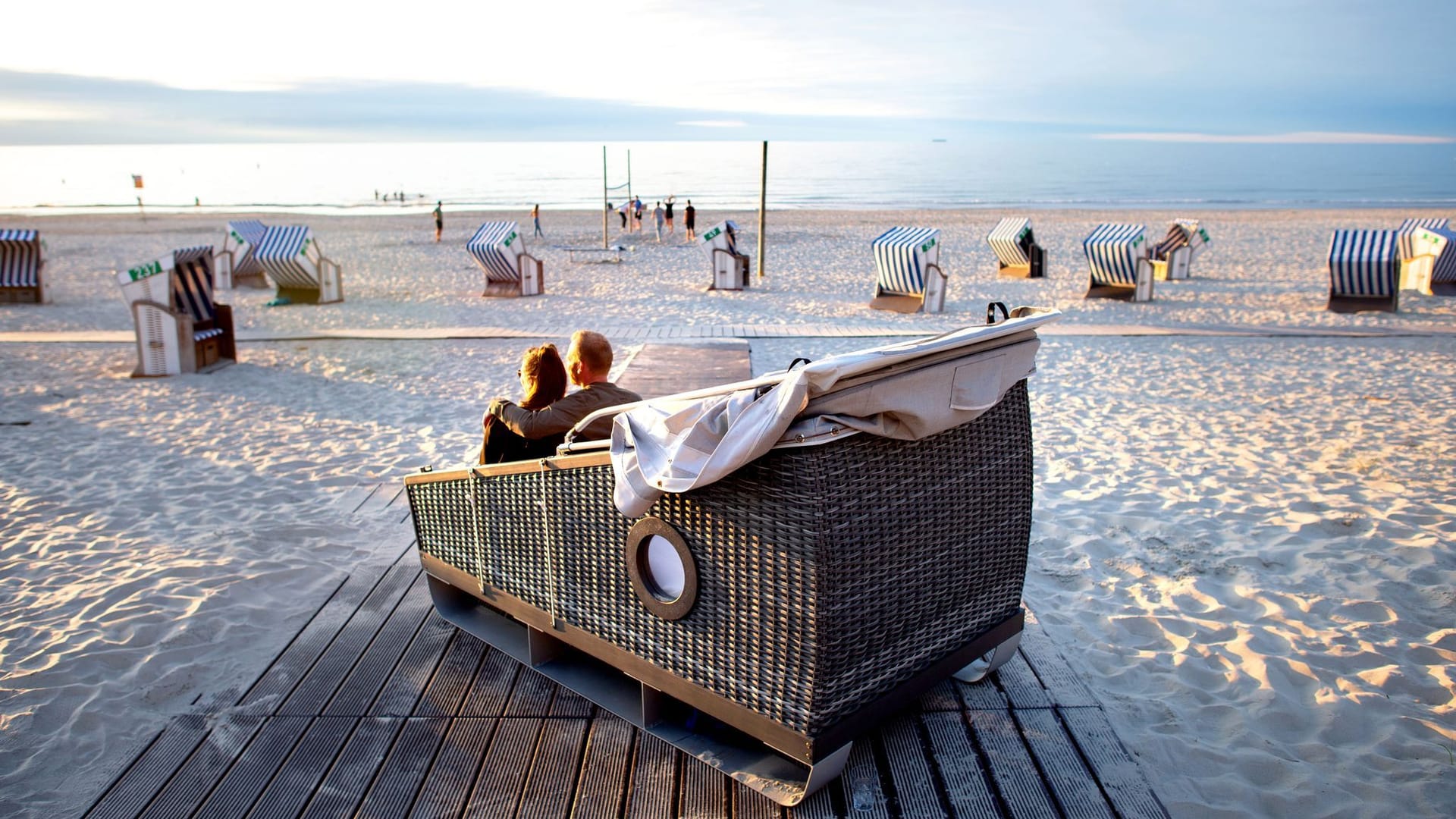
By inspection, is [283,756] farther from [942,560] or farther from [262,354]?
[262,354]

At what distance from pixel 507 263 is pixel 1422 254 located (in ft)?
42.7

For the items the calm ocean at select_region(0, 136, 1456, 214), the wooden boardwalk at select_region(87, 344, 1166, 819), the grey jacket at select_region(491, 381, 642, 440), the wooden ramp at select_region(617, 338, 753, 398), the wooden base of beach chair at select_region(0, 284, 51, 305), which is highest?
the calm ocean at select_region(0, 136, 1456, 214)

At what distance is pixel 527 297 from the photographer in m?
13.2

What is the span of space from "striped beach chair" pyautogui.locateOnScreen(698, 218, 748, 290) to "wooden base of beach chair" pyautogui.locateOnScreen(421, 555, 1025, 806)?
34.8 feet

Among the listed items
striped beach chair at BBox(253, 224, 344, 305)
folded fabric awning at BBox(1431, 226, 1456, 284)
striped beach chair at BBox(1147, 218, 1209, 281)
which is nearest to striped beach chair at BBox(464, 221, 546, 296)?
striped beach chair at BBox(253, 224, 344, 305)

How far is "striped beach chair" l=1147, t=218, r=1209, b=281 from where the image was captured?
48.1 ft

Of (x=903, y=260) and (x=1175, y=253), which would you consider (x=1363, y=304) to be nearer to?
(x=1175, y=253)

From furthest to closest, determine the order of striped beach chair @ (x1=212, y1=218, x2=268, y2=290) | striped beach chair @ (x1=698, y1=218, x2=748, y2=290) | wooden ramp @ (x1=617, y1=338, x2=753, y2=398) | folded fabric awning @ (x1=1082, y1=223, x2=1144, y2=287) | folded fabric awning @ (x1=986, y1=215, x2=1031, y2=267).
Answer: folded fabric awning @ (x1=986, y1=215, x2=1031, y2=267) < striped beach chair @ (x1=212, y1=218, x2=268, y2=290) < striped beach chair @ (x1=698, y1=218, x2=748, y2=290) < folded fabric awning @ (x1=1082, y1=223, x2=1144, y2=287) < wooden ramp @ (x1=617, y1=338, x2=753, y2=398)

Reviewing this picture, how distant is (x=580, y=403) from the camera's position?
9.47 feet

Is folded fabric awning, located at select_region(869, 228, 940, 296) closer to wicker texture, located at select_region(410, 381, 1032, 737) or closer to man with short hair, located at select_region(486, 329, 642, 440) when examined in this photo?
man with short hair, located at select_region(486, 329, 642, 440)

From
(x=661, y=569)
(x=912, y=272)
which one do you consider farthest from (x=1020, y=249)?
(x=661, y=569)

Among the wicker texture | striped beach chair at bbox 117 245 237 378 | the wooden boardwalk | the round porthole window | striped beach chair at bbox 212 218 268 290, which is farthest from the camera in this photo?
striped beach chair at bbox 212 218 268 290

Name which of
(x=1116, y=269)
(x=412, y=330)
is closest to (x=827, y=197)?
(x=1116, y=269)

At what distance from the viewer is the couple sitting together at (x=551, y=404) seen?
9.41 feet
